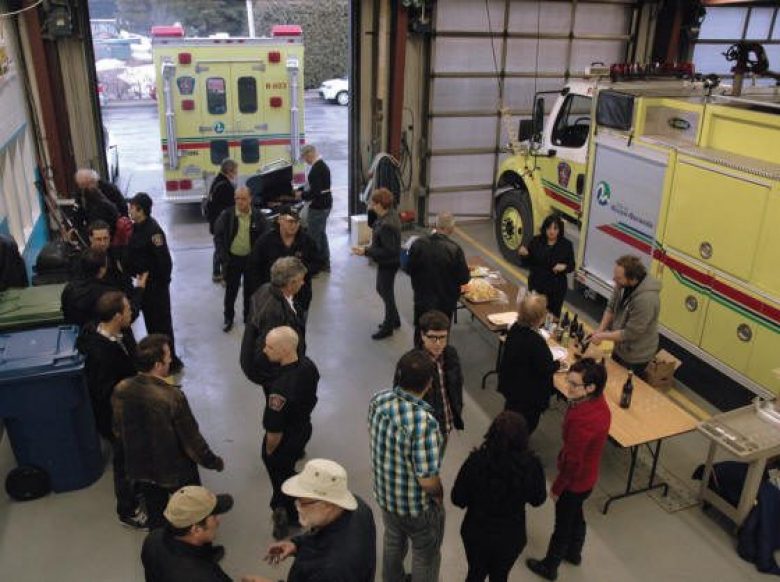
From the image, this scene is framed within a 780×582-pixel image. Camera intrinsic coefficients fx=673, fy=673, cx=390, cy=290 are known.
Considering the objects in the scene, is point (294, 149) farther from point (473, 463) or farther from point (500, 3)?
point (473, 463)

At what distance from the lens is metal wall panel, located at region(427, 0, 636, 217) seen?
11594 mm

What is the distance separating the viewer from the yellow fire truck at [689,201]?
20.3 feet

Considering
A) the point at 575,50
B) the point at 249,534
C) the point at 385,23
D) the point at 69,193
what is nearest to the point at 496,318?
the point at 249,534

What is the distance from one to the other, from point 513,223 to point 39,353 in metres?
7.12

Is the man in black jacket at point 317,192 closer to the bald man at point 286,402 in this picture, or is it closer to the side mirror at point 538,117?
the side mirror at point 538,117

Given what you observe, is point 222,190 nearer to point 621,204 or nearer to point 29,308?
A: point 29,308

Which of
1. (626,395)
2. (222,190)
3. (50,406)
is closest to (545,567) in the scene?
(626,395)

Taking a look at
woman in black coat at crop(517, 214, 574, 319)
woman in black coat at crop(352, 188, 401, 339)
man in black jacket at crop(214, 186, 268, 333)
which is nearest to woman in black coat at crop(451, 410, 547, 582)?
woman in black coat at crop(517, 214, 574, 319)

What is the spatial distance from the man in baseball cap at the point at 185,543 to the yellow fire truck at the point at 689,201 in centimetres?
465

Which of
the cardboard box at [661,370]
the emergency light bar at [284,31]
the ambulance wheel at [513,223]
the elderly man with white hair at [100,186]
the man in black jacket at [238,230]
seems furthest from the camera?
the emergency light bar at [284,31]

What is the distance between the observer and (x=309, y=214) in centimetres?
971

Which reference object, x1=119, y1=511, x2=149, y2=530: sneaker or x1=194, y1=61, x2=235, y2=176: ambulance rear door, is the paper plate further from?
x1=194, y1=61, x2=235, y2=176: ambulance rear door

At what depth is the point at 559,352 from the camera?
6035mm

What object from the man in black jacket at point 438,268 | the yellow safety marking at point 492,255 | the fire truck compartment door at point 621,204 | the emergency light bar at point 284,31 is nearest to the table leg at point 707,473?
the man in black jacket at point 438,268
